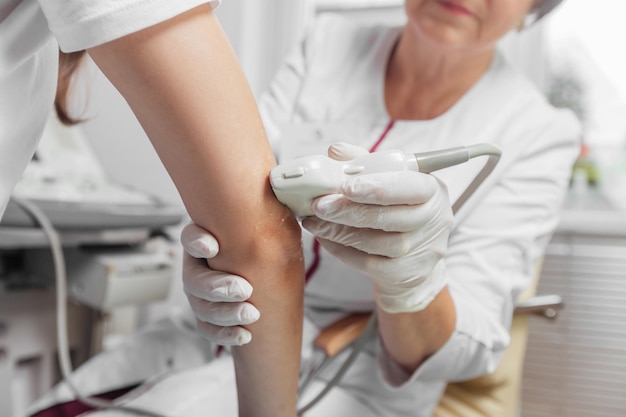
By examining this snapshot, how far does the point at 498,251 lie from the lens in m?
1.03

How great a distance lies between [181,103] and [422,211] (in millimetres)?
280

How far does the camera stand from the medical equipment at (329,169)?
23.2 inches

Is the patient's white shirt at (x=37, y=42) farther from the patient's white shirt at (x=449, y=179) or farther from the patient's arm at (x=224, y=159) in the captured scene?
the patient's white shirt at (x=449, y=179)

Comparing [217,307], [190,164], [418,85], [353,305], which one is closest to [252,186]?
[190,164]

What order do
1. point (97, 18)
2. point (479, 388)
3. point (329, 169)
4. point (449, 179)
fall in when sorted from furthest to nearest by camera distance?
point (479, 388) < point (449, 179) < point (329, 169) < point (97, 18)

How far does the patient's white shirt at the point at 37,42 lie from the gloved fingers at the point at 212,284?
225 mm

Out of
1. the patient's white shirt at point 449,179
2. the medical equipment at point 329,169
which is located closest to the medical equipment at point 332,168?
the medical equipment at point 329,169

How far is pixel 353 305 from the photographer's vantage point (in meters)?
1.13

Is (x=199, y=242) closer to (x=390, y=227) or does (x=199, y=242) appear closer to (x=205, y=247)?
(x=205, y=247)

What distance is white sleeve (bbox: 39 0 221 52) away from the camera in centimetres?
49

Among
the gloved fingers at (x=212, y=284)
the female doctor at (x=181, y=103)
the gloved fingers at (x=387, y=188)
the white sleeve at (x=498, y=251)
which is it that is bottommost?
the white sleeve at (x=498, y=251)

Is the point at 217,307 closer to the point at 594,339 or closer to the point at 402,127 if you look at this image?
the point at 402,127

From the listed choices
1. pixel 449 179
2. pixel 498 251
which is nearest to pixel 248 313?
pixel 449 179

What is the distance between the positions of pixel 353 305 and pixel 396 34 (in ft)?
1.92
